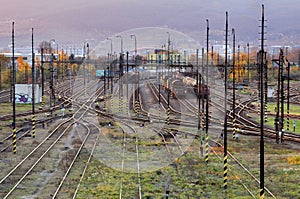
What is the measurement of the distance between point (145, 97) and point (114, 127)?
22.5m

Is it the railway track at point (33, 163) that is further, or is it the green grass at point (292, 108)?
the green grass at point (292, 108)

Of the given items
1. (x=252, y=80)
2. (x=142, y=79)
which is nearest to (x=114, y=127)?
(x=142, y=79)

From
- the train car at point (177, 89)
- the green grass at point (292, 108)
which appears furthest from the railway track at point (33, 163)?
the train car at point (177, 89)

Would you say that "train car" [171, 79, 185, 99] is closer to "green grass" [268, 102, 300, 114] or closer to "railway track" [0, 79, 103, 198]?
"green grass" [268, 102, 300, 114]

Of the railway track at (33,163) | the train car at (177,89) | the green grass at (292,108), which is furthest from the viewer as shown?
the train car at (177,89)

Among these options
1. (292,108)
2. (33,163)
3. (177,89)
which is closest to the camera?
(33,163)

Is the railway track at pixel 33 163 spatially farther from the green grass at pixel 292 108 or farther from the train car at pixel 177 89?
the train car at pixel 177 89

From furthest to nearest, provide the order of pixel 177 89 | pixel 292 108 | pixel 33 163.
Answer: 1. pixel 177 89
2. pixel 292 108
3. pixel 33 163

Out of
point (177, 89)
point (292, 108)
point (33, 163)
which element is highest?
point (177, 89)

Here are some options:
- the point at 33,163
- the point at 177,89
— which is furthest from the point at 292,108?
the point at 33,163

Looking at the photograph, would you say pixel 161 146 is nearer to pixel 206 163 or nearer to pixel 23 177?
pixel 206 163

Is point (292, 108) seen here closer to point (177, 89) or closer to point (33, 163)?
point (177, 89)

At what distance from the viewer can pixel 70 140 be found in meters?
24.7

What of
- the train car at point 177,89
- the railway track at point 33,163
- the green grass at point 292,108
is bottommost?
the railway track at point 33,163
